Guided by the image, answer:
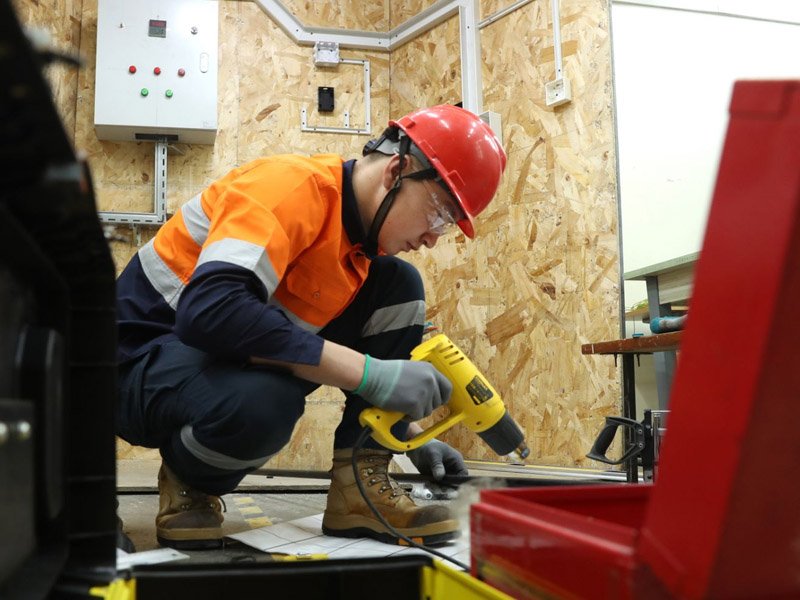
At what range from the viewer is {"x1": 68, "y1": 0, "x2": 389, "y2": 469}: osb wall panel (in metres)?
3.86

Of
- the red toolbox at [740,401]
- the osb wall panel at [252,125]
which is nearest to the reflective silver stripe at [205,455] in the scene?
the red toolbox at [740,401]

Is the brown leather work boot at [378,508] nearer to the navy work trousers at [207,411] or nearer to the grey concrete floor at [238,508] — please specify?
the navy work trousers at [207,411]

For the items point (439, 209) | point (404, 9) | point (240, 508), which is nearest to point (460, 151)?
point (439, 209)

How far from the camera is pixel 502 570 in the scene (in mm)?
707

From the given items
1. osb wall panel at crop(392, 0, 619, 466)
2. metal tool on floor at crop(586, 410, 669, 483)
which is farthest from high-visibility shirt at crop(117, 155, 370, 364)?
osb wall panel at crop(392, 0, 619, 466)

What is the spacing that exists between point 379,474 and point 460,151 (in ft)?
2.45

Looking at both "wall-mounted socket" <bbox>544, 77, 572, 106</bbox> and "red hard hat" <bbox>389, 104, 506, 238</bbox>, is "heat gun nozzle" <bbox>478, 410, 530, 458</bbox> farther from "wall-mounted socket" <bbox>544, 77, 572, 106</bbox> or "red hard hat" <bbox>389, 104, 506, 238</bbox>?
"wall-mounted socket" <bbox>544, 77, 572, 106</bbox>

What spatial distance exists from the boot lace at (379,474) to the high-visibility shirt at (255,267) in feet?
1.08

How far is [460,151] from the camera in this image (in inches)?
61.3

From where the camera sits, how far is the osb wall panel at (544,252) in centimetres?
322

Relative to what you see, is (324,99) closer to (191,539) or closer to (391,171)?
(391,171)

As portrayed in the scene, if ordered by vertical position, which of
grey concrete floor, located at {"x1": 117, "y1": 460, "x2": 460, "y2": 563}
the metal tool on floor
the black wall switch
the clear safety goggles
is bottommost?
grey concrete floor, located at {"x1": 117, "y1": 460, "x2": 460, "y2": 563}

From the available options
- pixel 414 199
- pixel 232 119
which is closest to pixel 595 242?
pixel 414 199

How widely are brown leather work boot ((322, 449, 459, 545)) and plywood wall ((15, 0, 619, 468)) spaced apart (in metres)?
1.80
